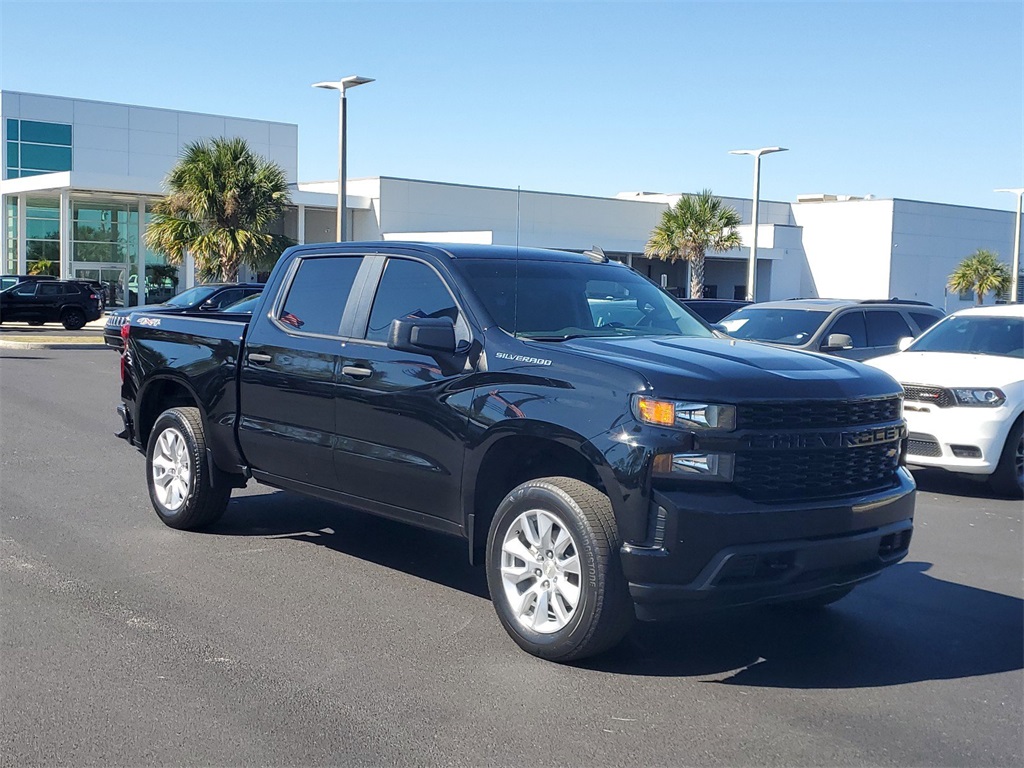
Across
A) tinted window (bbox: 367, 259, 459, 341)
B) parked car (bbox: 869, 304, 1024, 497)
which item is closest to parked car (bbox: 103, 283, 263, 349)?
parked car (bbox: 869, 304, 1024, 497)

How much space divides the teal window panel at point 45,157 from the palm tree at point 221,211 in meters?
24.1

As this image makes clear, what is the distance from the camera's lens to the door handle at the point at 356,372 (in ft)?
20.3

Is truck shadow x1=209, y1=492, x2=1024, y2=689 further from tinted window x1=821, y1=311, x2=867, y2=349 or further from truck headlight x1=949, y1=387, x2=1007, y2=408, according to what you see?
tinted window x1=821, y1=311, x2=867, y2=349

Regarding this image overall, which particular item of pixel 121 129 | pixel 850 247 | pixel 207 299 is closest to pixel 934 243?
pixel 850 247

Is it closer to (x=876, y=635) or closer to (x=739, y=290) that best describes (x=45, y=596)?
(x=876, y=635)

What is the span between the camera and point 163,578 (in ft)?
21.1

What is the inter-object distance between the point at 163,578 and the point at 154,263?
45.3 meters

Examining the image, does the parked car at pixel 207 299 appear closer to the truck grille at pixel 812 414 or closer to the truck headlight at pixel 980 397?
the truck headlight at pixel 980 397

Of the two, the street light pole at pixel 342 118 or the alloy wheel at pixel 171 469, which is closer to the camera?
the alloy wheel at pixel 171 469

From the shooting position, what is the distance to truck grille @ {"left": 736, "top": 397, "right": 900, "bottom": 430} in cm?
490

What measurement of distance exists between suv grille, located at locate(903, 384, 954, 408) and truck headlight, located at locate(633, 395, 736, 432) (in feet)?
18.2

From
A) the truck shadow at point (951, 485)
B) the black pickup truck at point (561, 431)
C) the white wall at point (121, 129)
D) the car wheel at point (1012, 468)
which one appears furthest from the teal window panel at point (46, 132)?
the car wheel at point (1012, 468)

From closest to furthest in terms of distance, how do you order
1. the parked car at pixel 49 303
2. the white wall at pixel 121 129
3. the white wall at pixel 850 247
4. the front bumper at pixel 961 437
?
1. the front bumper at pixel 961 437
2. the parked car at pixel 49 303
3. the white wall at pixel 121 129
4. the white wall at pixel 850 247

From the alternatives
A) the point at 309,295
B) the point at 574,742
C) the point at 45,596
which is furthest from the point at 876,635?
the point at 45,596
